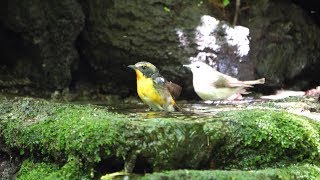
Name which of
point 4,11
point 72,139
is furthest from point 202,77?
point 4,11

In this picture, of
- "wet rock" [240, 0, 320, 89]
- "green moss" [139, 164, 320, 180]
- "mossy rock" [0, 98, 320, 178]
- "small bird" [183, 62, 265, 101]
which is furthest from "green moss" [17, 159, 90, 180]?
"wet rock" [240, 0, 320, 89]

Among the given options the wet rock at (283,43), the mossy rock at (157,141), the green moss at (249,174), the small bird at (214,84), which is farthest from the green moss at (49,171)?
the wet rock at (283,43)

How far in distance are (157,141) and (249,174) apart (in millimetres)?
760

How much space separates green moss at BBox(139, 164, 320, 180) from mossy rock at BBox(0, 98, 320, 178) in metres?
0.18

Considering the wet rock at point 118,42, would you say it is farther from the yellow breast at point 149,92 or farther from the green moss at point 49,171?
the green moss at point 49,171

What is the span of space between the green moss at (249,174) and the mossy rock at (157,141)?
18 centimetres

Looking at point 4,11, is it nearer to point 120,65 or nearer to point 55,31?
point 55,31

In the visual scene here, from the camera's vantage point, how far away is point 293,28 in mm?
8688

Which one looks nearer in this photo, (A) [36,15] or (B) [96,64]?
(A) [36,15]

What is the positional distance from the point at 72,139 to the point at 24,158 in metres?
0.88

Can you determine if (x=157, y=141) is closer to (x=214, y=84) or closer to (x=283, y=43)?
(x=214, y=84)

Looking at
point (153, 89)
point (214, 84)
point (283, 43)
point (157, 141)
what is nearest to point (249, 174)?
point (157, 141)

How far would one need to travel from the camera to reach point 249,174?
3.66 meters

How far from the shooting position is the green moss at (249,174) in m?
3.53
